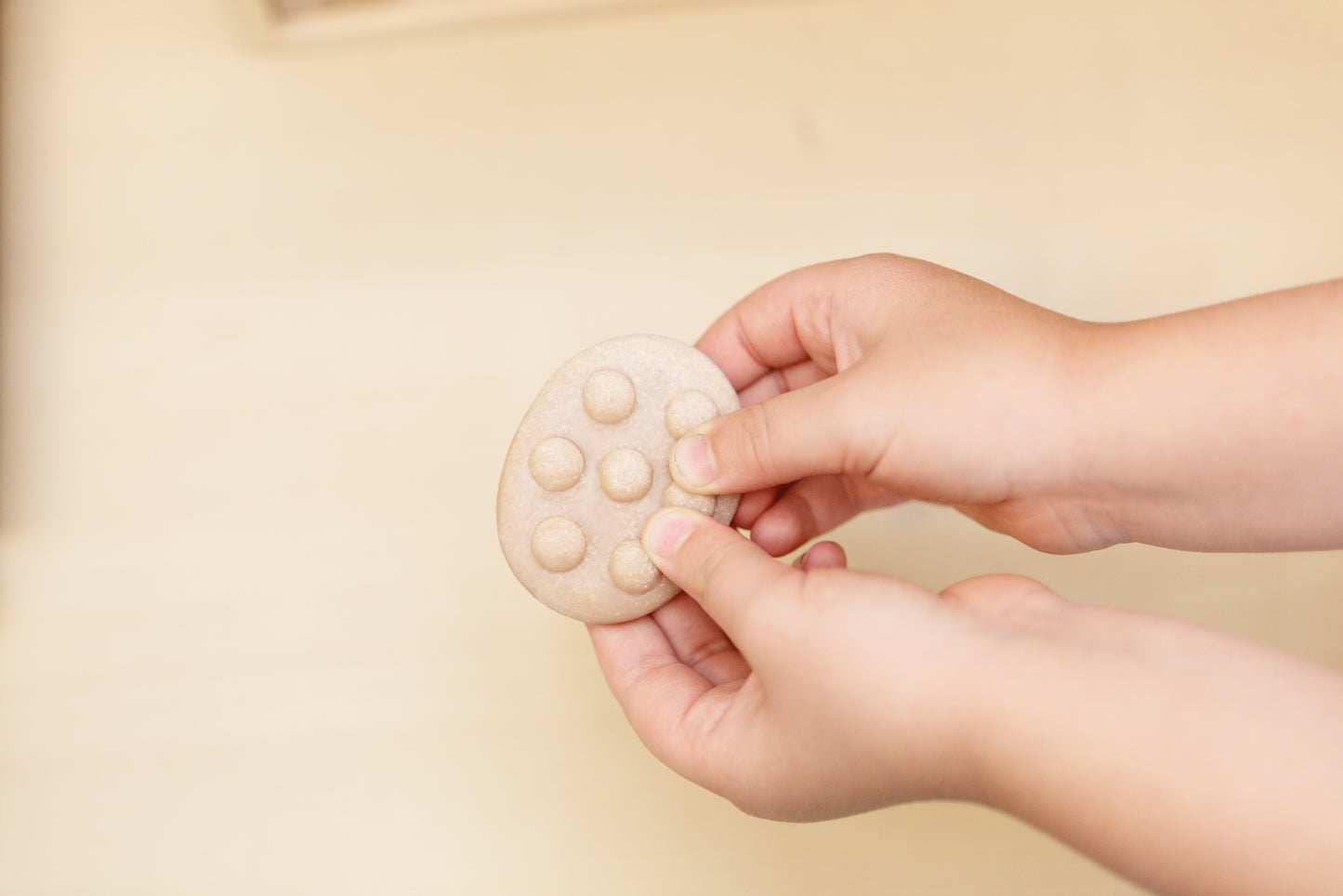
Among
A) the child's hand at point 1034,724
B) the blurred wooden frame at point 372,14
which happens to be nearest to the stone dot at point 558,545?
the child's hand at point 1034,724

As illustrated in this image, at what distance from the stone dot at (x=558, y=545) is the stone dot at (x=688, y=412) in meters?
0.09

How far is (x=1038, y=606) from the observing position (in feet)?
1.39

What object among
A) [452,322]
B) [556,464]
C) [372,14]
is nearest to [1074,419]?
[556,464]

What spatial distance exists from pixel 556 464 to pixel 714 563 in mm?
132

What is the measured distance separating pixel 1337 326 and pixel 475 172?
609mm

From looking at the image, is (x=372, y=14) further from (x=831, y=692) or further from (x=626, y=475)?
(x=831, y=692)

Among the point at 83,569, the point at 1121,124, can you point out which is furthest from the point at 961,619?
the point at 83,569

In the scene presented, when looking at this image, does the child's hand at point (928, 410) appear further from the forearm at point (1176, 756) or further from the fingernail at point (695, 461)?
the forearm at point (1176, 756)

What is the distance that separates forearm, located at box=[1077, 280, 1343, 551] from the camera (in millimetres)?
440

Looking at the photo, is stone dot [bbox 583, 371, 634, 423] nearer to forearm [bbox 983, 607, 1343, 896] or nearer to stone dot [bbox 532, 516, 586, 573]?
stone dot [bbox 532, 516, 586, 573]

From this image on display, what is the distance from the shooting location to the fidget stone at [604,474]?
0.56 meters

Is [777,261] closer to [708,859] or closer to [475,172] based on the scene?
[475,172]

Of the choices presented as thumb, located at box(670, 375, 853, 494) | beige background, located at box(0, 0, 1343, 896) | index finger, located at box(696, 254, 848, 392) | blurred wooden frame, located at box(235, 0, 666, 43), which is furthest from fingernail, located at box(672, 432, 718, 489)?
blurred wooden frame, located at box(235, 0, 666, 43)

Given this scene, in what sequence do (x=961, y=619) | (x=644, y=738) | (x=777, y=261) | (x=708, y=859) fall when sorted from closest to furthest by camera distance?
(x=961, y=619)
(x=644, y=738)
(x=708, y=859)
(x=777, y=261)
